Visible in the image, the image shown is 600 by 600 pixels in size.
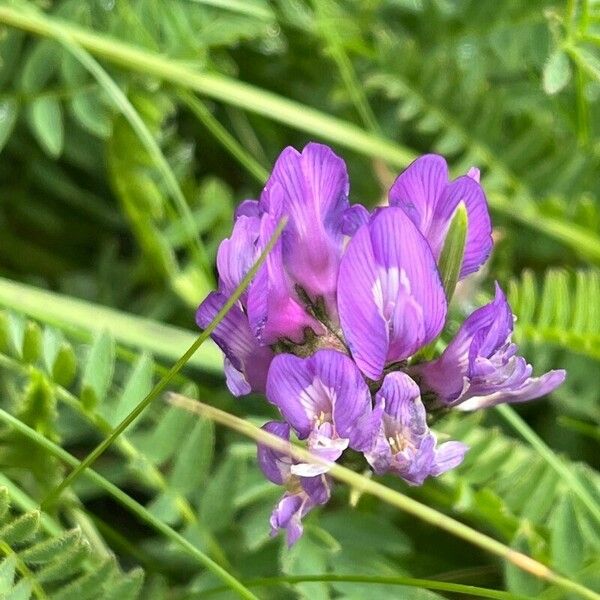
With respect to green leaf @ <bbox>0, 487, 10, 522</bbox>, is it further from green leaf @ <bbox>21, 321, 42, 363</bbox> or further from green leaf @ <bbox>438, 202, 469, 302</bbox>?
green leaf @ <bbox>438, 202, 469, 302</bbox>

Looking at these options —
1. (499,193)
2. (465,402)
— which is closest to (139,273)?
(499,193)

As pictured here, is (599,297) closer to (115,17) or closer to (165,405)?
(165,405)

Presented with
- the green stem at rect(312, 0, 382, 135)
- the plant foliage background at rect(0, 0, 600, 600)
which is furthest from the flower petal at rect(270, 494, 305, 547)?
the green stem at rect(312, 0, 382, 135)

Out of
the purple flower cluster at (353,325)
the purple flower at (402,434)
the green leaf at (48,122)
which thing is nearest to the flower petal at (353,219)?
the purple flower cluster at (353,325)

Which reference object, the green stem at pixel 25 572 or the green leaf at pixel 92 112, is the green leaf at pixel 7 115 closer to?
the green leaf at pixel 92 112

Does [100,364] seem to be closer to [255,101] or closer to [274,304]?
[274,304]

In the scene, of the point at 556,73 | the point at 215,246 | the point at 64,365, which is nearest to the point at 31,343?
the point at 64,365

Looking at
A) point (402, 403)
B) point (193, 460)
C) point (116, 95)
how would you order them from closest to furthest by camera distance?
1. point (402, 403)
2. point (193, 460)
3. point (116, 95)
